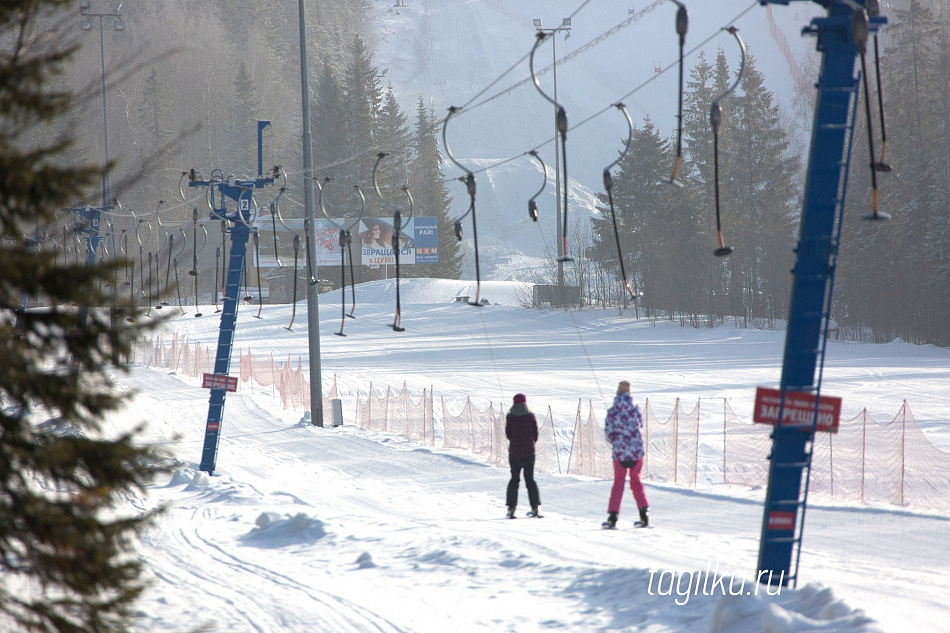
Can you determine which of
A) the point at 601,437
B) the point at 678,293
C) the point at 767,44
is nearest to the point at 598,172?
the point at 767,44

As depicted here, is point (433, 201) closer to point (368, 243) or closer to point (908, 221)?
point (368, 243)

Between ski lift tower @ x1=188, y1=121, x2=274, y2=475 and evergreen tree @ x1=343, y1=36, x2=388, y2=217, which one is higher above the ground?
evergreen tree @ x1=343, y1=36, x2=388, y2=217

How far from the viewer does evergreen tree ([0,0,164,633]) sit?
10.3ft

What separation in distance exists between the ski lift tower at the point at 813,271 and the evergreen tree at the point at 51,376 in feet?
16.3

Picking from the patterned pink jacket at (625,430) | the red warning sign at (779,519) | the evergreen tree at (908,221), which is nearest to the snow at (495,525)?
the red warning sign at (779,519)

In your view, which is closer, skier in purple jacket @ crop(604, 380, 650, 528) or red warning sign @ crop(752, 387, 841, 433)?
red warning sign @ crop(752, 387, 841, 433)

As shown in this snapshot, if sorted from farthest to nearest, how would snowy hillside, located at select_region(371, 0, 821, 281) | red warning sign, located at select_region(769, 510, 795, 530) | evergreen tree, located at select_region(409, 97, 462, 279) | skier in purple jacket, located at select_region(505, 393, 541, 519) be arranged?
1. snowy hillside, located at select_region(371, 0, 821, 281)
2. evergreen tree, located at select_region(409, 97, 462, 279)
3. skier in purple jacket, located at select_region(505, 393, 541, 519)
4. red warning sign, located at select_region(769, 510, 795, 530)

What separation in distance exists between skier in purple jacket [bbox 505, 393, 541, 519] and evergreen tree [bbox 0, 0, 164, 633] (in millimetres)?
8821

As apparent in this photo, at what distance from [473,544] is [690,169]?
204 feet

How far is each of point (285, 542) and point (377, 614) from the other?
3.31 meters

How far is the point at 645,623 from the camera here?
22.6ft

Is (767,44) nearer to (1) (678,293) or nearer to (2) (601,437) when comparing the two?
(1) (678,293)

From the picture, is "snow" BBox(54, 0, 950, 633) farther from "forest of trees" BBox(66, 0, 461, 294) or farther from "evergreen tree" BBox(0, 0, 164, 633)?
"forest of trees" BBox(66, 0, 461, 294)

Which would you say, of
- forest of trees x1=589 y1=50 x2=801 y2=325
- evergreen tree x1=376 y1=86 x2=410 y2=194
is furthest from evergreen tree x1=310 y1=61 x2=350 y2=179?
forest of trees x1=589 y1=50 x2=801 y2=325
